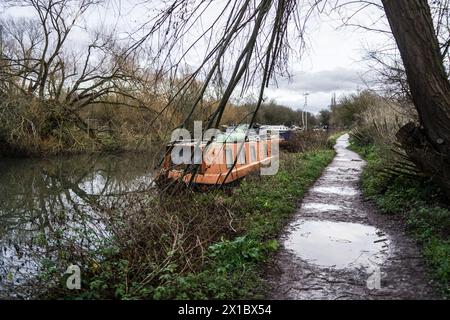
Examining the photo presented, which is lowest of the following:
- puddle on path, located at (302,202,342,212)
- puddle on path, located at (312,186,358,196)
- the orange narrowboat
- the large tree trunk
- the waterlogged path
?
the waterlogged path

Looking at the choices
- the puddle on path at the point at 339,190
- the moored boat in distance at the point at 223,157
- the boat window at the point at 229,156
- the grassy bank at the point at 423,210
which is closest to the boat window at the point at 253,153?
the moored boat in distance at the point at 223,157

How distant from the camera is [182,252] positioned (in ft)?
17.4

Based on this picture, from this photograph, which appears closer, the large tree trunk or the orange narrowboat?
the large tree trunk

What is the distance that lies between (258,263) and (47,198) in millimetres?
9945

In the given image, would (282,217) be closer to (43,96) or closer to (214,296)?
(214,296)

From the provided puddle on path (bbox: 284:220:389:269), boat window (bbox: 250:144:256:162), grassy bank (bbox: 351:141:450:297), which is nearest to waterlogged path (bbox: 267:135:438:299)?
puddle on path (bbox: 284:220:389:269)

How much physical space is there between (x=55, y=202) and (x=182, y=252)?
8385mm

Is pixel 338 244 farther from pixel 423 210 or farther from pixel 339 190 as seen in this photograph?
pixel 339 190

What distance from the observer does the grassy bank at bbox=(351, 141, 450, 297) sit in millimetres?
4773

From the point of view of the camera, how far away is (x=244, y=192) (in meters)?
9.64

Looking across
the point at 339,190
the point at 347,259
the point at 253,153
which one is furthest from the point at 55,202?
the point at 347,259

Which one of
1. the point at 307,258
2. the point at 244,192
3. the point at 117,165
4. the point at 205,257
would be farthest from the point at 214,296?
the point at 117,165

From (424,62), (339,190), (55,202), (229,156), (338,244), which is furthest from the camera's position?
(55,202)

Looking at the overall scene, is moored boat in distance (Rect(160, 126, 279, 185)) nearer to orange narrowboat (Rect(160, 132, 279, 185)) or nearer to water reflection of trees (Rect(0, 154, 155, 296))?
orange narrowboat (Rect(160, 132, 279, 185))
